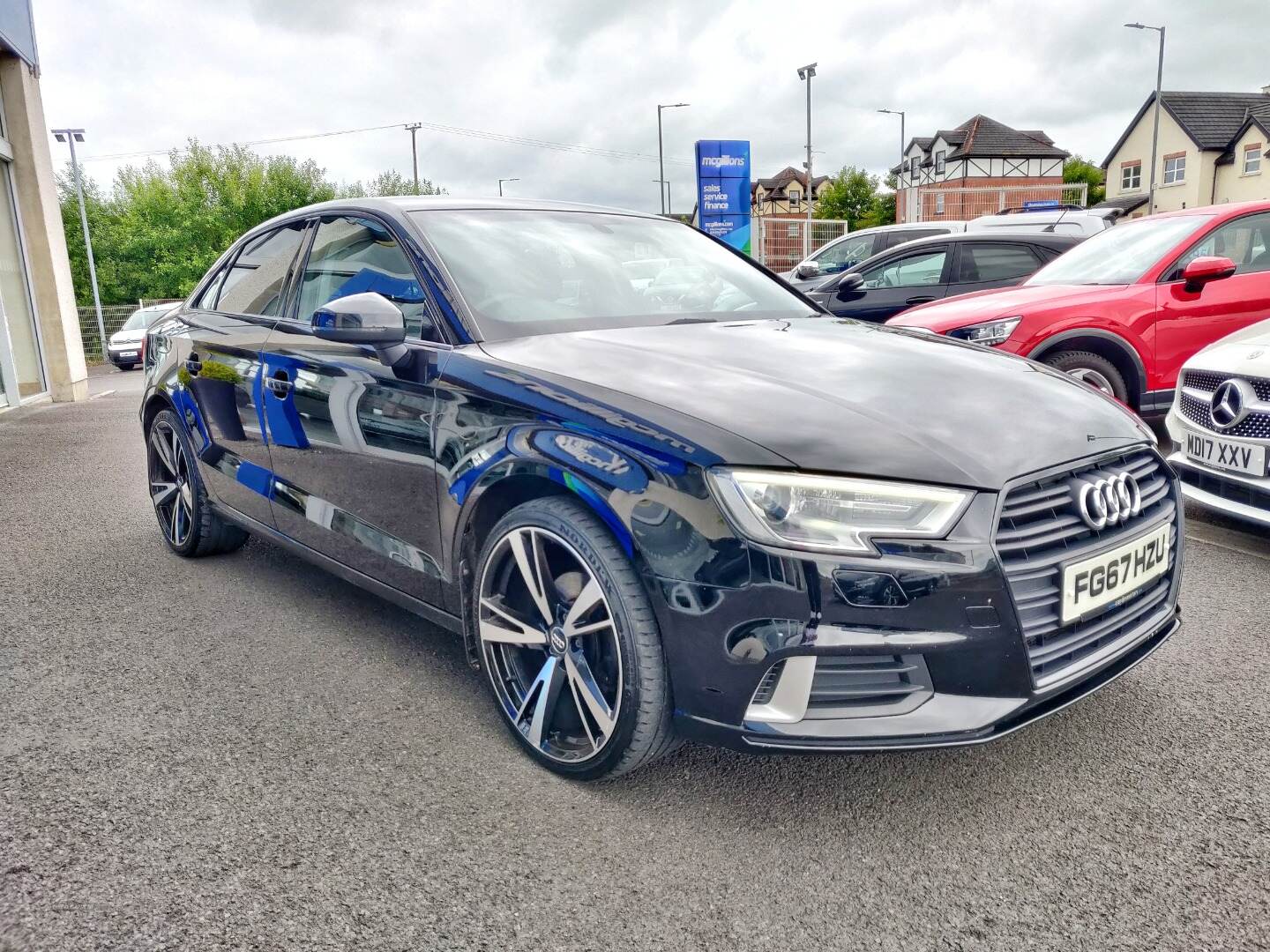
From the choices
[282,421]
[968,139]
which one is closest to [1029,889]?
[282,421]

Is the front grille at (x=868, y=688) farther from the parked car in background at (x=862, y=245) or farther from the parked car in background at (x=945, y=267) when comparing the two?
the parked car in background at (x=862, y=245)

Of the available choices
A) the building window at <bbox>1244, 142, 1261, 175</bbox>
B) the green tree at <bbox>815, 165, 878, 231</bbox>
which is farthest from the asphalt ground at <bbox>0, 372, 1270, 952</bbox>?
the green tree at <bbox>815, 165, 878, 231</bbox>

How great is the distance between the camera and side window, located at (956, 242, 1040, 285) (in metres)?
9.27

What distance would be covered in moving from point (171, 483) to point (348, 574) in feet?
6.39

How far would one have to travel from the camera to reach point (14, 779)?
2.59 metres

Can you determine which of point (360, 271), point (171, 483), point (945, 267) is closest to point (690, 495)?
point (360, 271)

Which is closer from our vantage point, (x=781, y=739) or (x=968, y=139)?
(x=781, y=739)

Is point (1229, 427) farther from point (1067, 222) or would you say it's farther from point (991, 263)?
A: point (1067, 222)

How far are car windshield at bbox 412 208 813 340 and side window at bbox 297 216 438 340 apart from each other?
140 millimetres

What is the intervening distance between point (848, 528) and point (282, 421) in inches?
90.6

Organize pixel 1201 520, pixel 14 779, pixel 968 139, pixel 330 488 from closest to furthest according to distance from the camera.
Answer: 1. pixel 14 779
2. pixel 330 488
3. pixel 1201 520
4. pixel 968 139

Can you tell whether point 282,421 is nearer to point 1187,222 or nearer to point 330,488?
point 330,488

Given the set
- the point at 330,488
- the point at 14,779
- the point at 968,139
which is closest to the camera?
the point at 14,779

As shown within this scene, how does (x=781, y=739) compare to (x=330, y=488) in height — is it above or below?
below
